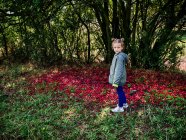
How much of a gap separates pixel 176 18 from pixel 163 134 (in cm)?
447

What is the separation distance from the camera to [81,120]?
5090 mm

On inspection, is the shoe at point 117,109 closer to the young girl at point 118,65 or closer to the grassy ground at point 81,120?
the grassy ground at point 81,120

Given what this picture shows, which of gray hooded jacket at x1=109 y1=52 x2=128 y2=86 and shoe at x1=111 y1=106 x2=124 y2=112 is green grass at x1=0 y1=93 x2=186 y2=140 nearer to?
shoe at x1=111 y1=106 x2=124 y2=112

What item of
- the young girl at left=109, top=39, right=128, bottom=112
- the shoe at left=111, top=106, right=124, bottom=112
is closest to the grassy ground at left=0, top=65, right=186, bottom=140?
the shoe at left=111, top=106, right=124, bottom=112

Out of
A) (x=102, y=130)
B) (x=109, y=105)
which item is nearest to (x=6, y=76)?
(x=109, y=105)

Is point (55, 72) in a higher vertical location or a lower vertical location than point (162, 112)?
higher

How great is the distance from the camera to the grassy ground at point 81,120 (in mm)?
4453

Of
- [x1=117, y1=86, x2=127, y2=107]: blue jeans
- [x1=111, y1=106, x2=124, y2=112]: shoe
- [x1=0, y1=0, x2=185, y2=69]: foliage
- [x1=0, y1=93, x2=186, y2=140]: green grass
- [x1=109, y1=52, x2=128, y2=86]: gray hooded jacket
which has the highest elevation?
[x1=0, y1=0, x2=185, y2=69]: foliage

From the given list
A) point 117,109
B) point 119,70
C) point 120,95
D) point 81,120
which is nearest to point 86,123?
point 81,120

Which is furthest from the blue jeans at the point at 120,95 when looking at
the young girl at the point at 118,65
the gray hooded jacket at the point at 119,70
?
the gray hooded jacket at the point at 119,70

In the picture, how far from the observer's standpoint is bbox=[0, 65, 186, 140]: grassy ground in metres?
4.45

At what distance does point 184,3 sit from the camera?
759 centimetres

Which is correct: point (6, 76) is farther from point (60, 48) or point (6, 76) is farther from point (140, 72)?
point (140, 72)

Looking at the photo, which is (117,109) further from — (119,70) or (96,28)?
(96,28)
